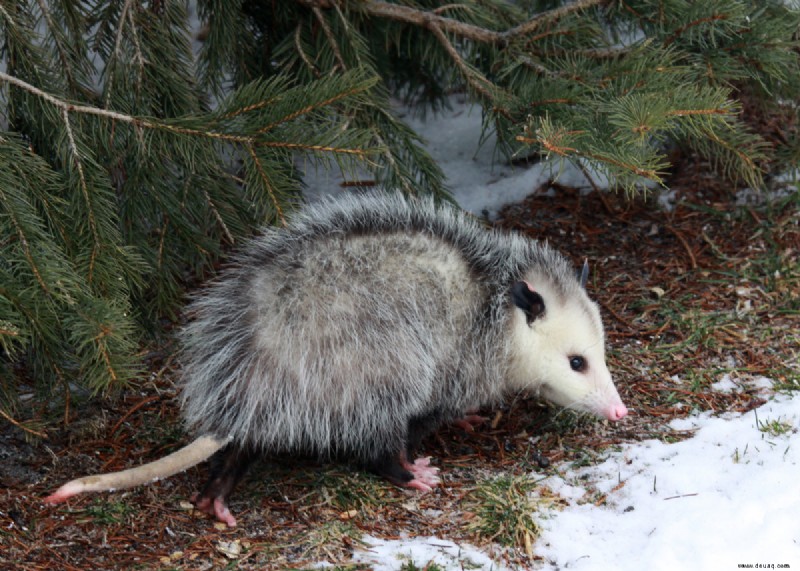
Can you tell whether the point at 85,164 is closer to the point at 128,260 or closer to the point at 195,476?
the point at 128,260

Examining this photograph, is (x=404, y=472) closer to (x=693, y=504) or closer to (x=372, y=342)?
(x=372, y=342)

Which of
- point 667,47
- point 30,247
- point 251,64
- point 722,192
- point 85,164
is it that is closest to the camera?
point 30,247

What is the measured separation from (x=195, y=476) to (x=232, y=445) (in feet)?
0.70

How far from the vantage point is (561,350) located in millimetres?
2578

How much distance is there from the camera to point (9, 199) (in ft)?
6.63

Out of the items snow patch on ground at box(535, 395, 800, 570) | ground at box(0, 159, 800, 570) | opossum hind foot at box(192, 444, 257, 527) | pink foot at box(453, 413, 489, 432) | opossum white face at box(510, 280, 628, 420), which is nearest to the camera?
snow patch on ground at box(535, 395, 800, 570)

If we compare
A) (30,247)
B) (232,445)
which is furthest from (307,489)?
(30,247)

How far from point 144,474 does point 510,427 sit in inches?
45.4

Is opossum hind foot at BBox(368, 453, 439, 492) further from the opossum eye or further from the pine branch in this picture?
the pine branch

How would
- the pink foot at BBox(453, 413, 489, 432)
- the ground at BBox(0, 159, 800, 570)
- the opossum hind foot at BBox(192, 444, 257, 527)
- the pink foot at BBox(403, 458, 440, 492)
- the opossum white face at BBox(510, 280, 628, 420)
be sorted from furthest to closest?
the pink foot at BBox(453, 413, 489, 432), the opossum white face at BBox(510, 280, 628, 420), the pink foot at BBox(403, 458, 440, 492), the opossum hind foot at BBox(192, 444, 257, 527), the ground at BBox(0, 159, 800, 570)

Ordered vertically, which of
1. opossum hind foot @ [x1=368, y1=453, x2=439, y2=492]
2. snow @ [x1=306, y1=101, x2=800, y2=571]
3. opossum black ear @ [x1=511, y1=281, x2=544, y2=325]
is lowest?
opossum hind foot @ [x1=368, y1=453, x2=439, y2=492]

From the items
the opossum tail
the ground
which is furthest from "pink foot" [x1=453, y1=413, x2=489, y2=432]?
the opossum tail

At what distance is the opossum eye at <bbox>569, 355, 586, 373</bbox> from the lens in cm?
257

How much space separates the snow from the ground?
5 cm
